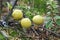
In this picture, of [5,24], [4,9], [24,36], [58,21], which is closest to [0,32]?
[5,24]

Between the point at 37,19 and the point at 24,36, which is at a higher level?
the point at 37,19

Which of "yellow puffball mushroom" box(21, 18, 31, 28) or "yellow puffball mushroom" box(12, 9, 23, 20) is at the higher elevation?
"yellow puffball mushroom" box(12, 9, 23, 20)

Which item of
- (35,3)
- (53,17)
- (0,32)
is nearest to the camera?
(0,32)

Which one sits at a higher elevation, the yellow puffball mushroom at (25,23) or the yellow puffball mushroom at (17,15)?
the yellow puffball mushroom at (17,15)

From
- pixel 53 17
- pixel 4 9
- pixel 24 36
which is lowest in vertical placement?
pixel 4 9

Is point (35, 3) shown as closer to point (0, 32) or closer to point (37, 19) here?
point (37, 19)

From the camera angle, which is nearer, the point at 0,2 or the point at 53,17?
the point at 53,17

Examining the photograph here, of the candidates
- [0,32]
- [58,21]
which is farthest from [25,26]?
[58,21]

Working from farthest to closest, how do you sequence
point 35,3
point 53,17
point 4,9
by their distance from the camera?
1. point 4,9
2. point 35,3
3. point 53,17

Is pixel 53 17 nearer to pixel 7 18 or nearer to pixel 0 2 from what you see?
pixel 7 18
